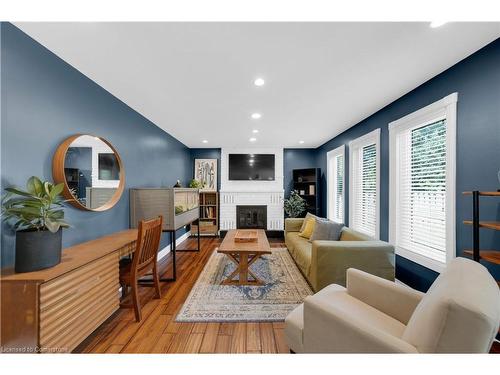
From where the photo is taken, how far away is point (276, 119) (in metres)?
3.34

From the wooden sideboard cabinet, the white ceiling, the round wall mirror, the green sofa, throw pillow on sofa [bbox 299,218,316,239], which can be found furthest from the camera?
throw pillow on sofa [bbox 299,218,316,239]

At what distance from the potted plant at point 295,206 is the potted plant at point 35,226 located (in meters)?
4.72

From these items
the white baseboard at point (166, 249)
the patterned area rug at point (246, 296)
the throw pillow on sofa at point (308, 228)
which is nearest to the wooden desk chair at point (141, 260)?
the patterned area rug at point (246, 296)

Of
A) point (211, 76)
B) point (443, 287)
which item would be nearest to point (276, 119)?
point (211, 76)

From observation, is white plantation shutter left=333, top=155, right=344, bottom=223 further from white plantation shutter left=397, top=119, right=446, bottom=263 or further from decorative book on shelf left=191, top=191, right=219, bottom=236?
decorative book on shelf left=191, top=191, right=219, bottom=236

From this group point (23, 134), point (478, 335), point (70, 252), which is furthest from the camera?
point (70, 252)

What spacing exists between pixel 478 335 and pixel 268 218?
488 cm

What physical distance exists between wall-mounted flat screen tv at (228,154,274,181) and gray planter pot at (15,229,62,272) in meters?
4.52

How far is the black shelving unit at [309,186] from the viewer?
17.1 ft

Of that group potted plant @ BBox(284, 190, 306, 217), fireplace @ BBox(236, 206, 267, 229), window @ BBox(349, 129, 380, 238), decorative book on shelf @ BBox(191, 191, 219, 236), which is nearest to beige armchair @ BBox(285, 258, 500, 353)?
window @ BBox(349, 129, 380, 238)

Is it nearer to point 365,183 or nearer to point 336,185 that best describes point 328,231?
point 365,183

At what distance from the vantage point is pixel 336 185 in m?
4.78

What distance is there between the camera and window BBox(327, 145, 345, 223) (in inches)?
175

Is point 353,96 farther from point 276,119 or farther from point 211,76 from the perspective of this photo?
point 211,76
